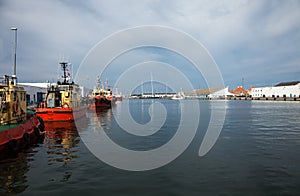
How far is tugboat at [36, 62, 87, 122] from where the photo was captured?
3283 centimetres

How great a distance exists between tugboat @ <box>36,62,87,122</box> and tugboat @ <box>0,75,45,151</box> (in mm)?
10041

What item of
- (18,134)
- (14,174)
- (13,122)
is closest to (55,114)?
(13,122)

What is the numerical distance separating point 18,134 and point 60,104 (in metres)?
19.1

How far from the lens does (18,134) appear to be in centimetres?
1775

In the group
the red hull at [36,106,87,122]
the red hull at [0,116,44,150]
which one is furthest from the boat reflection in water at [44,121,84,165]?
the red hull at [36,106,87,122]

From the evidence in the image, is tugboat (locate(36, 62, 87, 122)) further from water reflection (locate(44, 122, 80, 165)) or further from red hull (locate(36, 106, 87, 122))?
water reflection (locate(44, 122, 80, 165))

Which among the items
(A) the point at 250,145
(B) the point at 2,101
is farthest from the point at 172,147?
(B) the point at 2,101

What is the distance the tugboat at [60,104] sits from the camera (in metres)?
32.8

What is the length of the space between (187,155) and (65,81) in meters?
Answer: 31.5

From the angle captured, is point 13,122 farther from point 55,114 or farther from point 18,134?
point 55,114

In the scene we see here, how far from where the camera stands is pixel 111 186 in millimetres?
10508

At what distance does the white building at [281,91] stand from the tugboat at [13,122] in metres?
148

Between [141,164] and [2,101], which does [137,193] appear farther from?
[2,101]

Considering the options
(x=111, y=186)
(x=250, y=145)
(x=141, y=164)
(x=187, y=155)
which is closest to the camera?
(x=111, y=186)
